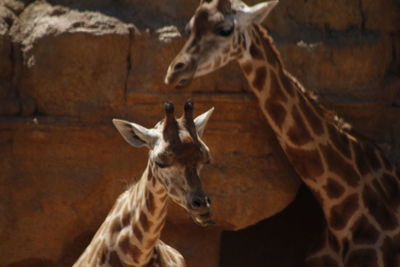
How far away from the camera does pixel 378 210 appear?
6.96 m

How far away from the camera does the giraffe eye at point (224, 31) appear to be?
21.0 ft

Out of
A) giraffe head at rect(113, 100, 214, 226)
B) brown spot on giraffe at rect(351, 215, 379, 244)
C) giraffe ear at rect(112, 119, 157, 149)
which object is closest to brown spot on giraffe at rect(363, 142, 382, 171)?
brown spot on giraffe at rect(351, 215, 379, 244)

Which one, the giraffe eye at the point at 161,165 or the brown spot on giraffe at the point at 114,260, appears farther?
the brown spot on giraffe at the point at 114,260

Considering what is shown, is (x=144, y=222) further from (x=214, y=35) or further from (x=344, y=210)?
(x=344, y=210)

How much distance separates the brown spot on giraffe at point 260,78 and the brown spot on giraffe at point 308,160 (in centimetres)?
52

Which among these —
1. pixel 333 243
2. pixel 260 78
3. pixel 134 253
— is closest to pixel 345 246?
pixel 333 243

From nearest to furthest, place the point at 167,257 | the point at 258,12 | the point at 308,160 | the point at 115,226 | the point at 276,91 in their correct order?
the point at 115,226 < the point at 167,257 < the point at 258,12 < the point at 276,91 < the point at 308,160

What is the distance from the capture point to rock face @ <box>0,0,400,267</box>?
278 inches

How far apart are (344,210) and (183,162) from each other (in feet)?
6.00

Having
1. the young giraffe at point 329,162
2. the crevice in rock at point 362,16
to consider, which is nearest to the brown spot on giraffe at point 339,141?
the young giraffe at point 329,162

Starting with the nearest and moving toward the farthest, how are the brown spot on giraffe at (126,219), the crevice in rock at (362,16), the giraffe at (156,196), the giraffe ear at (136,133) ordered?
the giraffe at (156,196) → the giraffe ear at (136,133) → the brown spot on giraffe at (126,219) → the crevice in rock at (362,16)

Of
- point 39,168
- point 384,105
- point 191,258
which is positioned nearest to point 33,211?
point 39,168

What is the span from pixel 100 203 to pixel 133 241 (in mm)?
1331

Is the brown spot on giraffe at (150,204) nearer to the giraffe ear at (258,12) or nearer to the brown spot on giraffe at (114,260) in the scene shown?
the brown spot on giraffe at (114,260)
